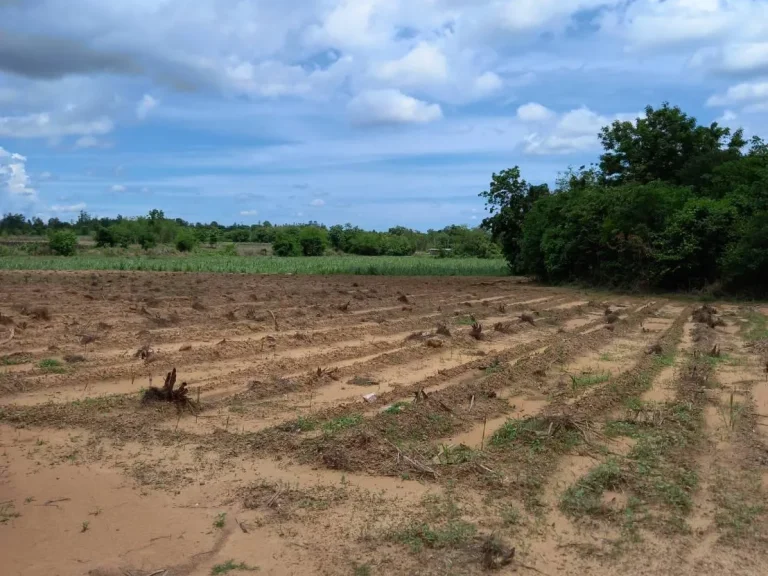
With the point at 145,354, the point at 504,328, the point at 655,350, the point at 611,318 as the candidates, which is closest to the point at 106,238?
the point at 611,318

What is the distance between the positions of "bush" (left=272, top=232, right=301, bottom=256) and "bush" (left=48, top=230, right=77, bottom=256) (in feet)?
69.9

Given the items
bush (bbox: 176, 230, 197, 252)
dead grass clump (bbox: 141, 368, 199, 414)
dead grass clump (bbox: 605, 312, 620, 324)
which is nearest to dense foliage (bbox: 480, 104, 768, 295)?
dead grass clump (bbox: 605, 312, 620, 324)

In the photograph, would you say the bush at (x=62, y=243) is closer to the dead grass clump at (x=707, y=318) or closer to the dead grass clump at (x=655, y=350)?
the dead grass clump at (x=707, y=318)

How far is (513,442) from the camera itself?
18.8ft

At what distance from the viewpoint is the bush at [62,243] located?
55875 millimetres

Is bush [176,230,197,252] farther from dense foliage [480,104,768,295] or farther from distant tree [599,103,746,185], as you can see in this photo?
distant tree [599,103,746,185]

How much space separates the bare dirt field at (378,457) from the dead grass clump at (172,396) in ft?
0.07

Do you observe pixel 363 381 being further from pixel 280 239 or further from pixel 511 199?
pixel 280 239

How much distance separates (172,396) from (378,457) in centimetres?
268

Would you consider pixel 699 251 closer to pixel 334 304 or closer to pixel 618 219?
pixel 618 219

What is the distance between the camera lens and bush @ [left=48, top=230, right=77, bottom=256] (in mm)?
55875

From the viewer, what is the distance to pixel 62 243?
55844 mm

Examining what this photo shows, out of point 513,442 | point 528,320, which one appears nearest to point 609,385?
point 513,442

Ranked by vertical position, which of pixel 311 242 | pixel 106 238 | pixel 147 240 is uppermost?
pixel 106 238
